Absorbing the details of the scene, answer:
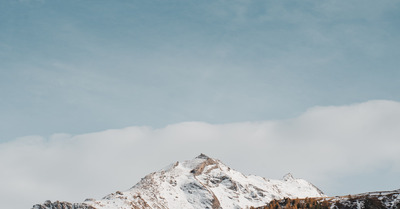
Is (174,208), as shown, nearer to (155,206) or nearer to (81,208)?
(155,206)

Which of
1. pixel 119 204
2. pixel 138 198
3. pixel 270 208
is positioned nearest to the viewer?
pixel 270 208

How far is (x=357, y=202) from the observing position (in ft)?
258

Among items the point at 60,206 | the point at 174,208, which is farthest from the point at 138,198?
the point at 60,206

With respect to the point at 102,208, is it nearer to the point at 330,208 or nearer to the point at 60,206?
the point at 60,206

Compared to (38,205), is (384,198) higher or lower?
lower

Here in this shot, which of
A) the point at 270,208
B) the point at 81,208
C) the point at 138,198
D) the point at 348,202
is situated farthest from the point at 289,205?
the point at 138,198

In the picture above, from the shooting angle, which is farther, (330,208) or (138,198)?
(138,198)

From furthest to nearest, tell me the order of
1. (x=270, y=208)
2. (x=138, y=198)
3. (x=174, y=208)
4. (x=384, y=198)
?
(x=174, y=208) → (x=138, y=198) → (x=270, y=208) → (x=384, y=198)

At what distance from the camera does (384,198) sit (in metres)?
78.2

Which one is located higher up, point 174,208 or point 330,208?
point 174,208

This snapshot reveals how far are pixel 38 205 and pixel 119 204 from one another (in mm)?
30258

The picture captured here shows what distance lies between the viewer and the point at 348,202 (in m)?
79.3

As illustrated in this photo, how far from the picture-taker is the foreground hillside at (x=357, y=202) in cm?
7656

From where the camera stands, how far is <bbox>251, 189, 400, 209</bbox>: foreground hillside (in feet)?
251
